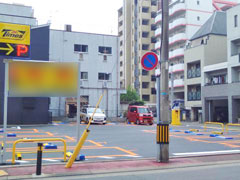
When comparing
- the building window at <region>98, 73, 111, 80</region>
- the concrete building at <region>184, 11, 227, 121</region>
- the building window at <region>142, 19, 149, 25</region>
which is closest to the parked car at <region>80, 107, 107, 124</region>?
the building window at <region>98, 73, 111, 80</region>

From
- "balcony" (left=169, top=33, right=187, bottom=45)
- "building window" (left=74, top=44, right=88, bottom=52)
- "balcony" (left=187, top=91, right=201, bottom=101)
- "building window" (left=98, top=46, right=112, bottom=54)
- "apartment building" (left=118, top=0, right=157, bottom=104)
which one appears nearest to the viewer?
"building window" (left=74, top=44, right=88, bottom=52)

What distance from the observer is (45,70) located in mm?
10125

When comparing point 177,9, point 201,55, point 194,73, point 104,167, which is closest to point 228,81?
point 201,55

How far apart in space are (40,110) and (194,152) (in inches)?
806

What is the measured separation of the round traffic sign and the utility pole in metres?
0.37

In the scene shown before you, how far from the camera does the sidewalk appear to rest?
328 inches

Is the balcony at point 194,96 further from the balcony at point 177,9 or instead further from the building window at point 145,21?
the building window at point 145,21

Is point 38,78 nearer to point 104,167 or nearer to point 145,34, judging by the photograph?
point 104,167

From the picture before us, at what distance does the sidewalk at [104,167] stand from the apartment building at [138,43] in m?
52.9

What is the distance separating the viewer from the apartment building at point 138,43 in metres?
65.8

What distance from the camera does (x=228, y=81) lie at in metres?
33.5

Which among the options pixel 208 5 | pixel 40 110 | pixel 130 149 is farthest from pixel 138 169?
pixel 208 5

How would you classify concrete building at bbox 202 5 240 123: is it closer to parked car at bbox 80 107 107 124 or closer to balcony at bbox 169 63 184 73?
balcony at bbox 169 63 184 73

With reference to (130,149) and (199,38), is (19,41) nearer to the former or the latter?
(130,149)
